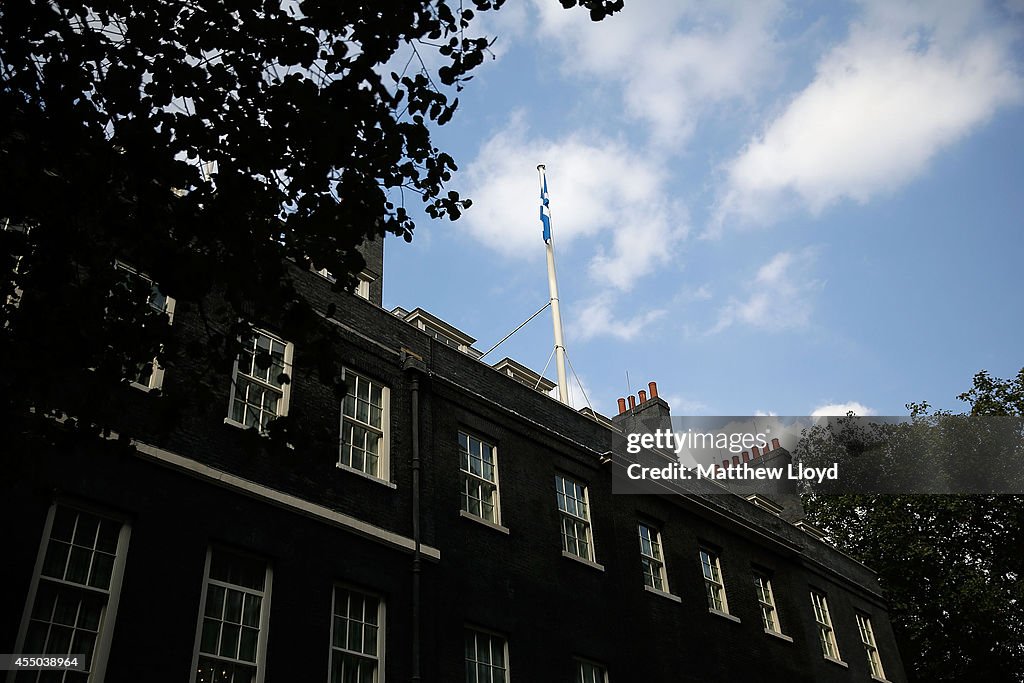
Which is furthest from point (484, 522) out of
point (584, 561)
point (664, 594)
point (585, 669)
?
point (664, 594)

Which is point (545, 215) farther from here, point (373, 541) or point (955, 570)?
point (955, 570)

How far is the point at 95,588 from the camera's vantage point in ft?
40.2

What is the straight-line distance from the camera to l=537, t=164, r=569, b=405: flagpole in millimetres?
25000

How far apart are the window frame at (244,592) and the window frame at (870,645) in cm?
2130

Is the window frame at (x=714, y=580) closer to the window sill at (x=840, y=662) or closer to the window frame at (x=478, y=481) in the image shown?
the window sill at (x=840, y=662)

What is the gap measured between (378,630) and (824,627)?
1711 cm

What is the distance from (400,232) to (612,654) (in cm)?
1213

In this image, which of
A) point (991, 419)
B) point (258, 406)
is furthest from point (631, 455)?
point (991, 419)

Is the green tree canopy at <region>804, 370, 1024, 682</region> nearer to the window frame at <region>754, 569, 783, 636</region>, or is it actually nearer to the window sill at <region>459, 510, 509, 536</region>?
the window frame at <region>754, 569, 783, 636</region>

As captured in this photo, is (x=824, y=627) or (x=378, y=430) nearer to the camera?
(x=378, y=430)

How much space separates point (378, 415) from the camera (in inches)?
711

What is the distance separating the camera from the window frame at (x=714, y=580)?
24.0m

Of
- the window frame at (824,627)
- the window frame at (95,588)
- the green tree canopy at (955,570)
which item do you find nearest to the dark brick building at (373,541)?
the window frame at (95,588)

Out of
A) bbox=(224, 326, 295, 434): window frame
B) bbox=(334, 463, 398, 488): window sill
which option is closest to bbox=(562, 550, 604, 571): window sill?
bbox=(334, 463, 398, 488): window sill
